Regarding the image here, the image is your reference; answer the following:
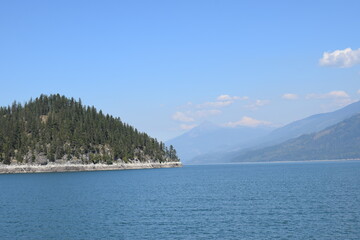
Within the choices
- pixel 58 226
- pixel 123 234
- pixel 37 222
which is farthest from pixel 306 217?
pixel 37 222

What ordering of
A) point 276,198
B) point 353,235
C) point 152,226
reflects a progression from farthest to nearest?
point 276,198, point 152,226, point 353,235

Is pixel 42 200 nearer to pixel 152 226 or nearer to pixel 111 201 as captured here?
pixel 111 201

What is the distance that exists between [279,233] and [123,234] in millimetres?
20848

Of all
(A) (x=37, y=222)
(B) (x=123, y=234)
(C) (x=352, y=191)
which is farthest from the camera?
(C) (x=352, y=191)

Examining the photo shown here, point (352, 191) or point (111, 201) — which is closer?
point (111, 201)

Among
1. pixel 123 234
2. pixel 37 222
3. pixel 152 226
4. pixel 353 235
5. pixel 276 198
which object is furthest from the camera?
pixel 276 198

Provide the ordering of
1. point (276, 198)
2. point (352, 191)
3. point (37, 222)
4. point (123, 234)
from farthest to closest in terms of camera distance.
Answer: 1. point (352, 191)
2. point (276, 198)
3. point (37, 222)
4. point (123, 234)

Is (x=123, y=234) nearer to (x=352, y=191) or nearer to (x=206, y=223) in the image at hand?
(x=206, y=223)

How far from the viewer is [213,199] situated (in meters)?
95.6

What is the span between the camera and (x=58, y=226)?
212 feet

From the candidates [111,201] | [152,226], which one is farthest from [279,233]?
[111,201]

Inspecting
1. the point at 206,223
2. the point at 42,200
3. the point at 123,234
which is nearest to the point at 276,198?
the point at 206,223

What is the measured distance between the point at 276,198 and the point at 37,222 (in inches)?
1973

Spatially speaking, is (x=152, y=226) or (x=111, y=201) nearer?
(x=152, y=226)
